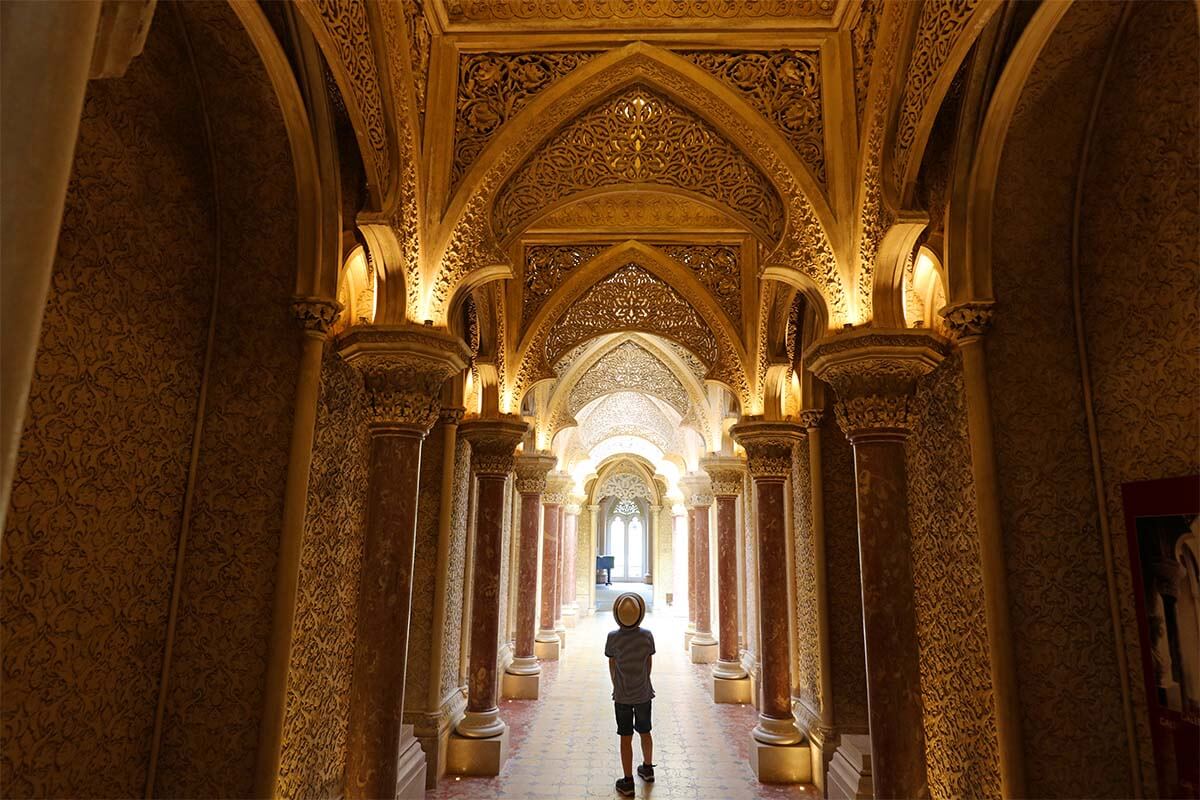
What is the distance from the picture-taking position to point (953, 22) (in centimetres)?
327

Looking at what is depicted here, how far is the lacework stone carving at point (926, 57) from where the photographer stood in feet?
10.7

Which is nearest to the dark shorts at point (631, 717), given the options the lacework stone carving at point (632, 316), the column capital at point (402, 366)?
the column capital at point (402, 366)

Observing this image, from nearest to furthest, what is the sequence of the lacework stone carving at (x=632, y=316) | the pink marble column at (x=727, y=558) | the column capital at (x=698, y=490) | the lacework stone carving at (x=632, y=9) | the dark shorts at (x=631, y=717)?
the lacework stone carving at (x=632, y=9) → the dark shorts at (x=631, y=717) → the lacework stone carving at (x=632, y=316) → the pink marble column at (x=727, y=558) → the column capital at (x=698, y=490)

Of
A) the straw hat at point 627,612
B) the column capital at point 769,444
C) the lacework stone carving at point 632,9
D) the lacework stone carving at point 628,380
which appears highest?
the lacework stone carving at point 632,9

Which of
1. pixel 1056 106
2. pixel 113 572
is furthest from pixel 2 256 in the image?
pixel 1056 106

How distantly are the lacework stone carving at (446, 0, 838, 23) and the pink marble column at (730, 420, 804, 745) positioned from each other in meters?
3.59

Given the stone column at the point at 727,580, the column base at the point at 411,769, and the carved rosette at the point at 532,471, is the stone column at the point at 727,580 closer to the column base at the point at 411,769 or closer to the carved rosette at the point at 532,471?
the carved rosette at the point at 532,471

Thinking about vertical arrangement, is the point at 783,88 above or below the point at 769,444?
above

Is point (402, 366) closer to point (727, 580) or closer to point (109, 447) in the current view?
point (109, 447)

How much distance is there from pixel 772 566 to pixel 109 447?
5.21 metres

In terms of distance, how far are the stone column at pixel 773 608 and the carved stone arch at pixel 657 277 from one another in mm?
572

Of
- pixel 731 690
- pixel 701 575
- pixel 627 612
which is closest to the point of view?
pixel 627 612

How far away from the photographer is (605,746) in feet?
22.5

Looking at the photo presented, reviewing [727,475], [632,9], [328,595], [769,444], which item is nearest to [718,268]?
[769,444]
